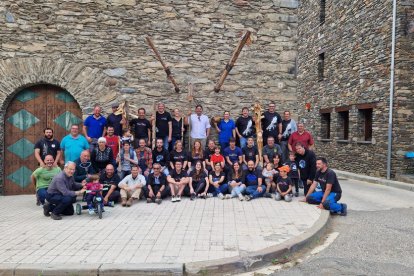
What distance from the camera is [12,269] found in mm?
3869

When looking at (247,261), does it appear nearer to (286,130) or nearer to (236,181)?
(236,181)

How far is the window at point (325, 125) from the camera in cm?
1800

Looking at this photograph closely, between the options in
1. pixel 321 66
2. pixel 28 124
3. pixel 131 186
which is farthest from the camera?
pixel 321 66

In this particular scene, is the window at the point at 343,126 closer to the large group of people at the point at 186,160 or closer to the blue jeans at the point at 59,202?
the large group of people at the point at 186,160

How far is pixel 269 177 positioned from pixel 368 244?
10.7 ft

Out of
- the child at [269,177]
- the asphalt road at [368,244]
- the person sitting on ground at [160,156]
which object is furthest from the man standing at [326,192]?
the person sitting on ground at [160,156]

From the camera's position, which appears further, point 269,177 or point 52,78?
point 52,78

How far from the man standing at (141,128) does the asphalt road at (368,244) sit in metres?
4.65

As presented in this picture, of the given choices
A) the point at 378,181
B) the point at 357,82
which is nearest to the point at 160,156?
the point at 378,181

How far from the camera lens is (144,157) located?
8.27 meters

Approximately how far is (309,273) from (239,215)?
8.03ft

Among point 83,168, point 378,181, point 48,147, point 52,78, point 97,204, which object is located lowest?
point 378,181

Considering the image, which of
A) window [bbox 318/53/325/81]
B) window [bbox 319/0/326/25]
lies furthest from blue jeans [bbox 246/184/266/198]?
window [bbox 319/0/326/25]

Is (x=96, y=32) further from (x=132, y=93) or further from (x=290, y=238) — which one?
(x=290, y=238)
